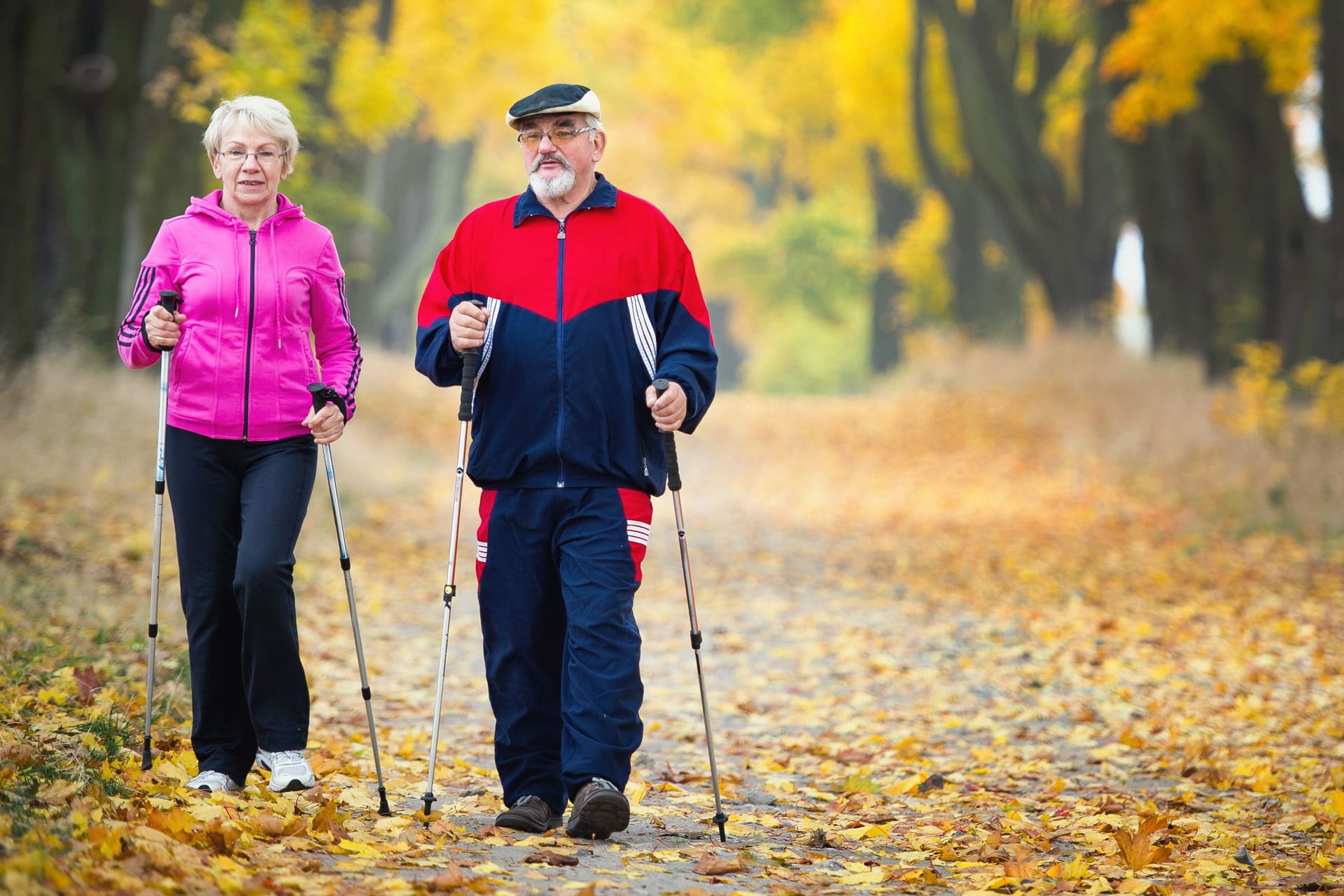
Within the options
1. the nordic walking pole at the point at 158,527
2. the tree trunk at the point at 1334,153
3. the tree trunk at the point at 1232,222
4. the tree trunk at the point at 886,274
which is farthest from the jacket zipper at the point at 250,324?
the tree trunk at the point at 886,274

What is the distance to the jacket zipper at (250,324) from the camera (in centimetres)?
495

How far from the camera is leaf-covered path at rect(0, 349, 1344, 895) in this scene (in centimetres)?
456

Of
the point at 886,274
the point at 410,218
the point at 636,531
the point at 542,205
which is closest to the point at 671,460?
the point at 636,531

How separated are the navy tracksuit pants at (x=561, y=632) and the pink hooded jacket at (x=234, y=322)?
0.72 metres

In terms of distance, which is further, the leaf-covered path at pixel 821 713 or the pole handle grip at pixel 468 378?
the pole handle grip at pixel 468 378

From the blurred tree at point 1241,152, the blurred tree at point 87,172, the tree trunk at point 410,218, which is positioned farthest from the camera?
the tree trunk at point 410,218

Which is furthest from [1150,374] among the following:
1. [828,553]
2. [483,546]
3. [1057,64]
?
[483,546]

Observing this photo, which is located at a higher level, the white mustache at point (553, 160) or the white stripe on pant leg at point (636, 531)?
the white mustache at point (553, 160)

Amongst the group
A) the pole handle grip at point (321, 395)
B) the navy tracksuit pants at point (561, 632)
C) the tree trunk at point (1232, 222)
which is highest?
the tree trunk at point (1232, 222)

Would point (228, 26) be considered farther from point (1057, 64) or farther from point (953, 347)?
point (953, 347)

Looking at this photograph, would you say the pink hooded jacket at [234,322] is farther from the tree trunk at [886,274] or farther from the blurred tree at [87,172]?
the tree trunk at [886,274]

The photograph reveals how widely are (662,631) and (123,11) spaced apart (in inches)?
299

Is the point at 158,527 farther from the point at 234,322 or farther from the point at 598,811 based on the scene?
the point at 598,811

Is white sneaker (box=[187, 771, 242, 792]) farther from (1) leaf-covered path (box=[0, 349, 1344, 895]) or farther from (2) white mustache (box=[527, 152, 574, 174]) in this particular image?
(2) white mustache (box=[527, 152, 574, 174])
